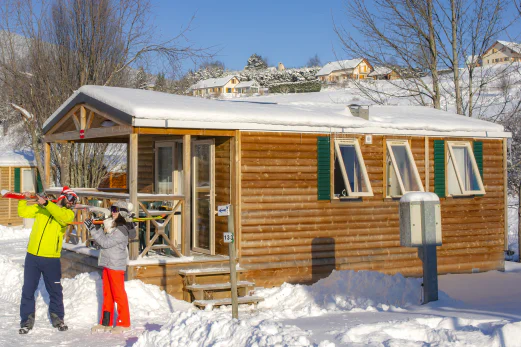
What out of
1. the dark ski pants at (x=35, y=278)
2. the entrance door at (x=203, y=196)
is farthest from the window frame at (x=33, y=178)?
the dark ski pants at (x=35, y=278)

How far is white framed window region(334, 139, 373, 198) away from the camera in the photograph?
12.1 m

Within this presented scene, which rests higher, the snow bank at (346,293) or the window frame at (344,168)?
the window frame at (344,168)

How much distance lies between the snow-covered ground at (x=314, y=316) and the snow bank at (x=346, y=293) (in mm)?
17

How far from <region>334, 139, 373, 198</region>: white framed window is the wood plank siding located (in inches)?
6.3

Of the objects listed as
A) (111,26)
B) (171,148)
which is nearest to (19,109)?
(111,26)

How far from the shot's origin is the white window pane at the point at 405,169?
42.4ft

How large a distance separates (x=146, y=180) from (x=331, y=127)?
4.32m

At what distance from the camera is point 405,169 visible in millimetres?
13000

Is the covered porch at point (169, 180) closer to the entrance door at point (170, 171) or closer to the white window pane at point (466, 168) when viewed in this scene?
the entrance door at point (170, 171)

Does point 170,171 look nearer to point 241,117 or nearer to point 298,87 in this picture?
point 241,117

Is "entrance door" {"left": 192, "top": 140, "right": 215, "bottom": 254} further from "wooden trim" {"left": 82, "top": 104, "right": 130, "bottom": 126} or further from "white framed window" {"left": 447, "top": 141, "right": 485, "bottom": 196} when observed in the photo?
"white framed window" {"left": 447, "top": 141, "right": 485, "bottom": 196}

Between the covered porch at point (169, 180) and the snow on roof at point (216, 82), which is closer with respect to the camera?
the covered porch at point (169, 180)

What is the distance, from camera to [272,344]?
577cm

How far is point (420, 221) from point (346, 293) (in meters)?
2.23
